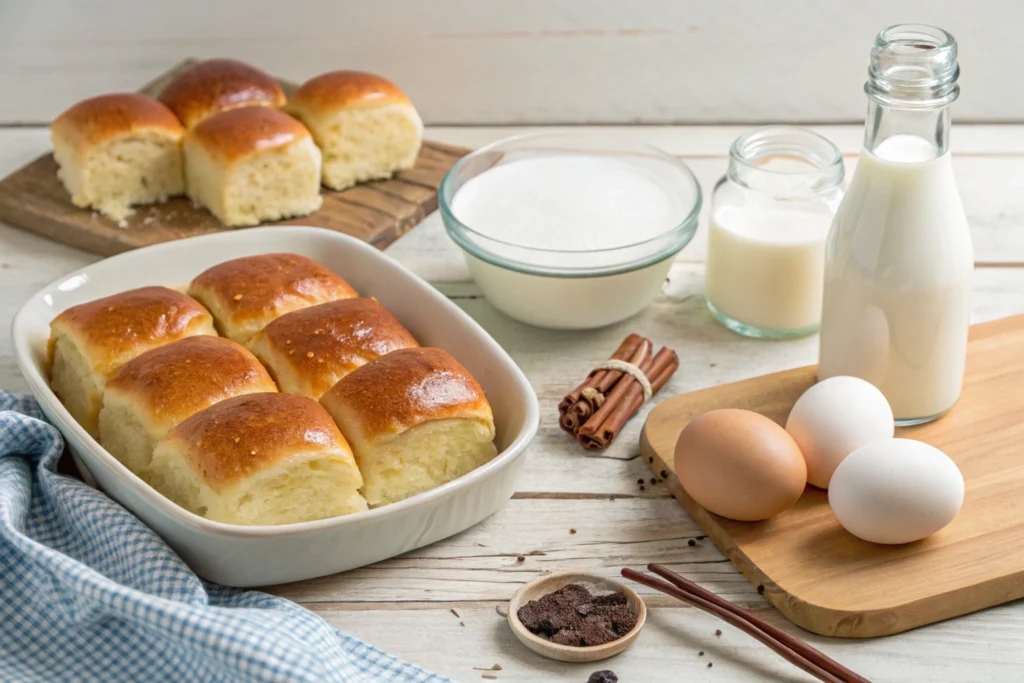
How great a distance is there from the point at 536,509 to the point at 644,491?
0.15 meters

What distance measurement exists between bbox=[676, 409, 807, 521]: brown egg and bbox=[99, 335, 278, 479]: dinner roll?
565mm

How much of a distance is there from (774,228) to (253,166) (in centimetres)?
94

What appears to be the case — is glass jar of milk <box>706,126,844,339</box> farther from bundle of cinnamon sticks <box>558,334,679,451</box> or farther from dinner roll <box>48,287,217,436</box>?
dinner roll <box>48,287,217,436</box>

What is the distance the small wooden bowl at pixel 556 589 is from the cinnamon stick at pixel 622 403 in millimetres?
283

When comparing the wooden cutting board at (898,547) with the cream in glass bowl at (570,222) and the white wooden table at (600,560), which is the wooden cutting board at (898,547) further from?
the cream in glass bowl at (570,222)

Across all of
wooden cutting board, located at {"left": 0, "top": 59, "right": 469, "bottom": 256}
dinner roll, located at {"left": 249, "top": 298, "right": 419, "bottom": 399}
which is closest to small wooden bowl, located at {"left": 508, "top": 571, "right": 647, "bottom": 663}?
dinner roll, located at {"left": 249, "top": 298, "right": 419, "bottom": 399}

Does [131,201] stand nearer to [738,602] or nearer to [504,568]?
[504,568]

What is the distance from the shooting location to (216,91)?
232 cm

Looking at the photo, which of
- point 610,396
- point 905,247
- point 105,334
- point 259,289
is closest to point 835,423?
point 905,247

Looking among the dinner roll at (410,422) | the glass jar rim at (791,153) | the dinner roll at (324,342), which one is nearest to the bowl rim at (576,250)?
the glass jar rim at (791,153)

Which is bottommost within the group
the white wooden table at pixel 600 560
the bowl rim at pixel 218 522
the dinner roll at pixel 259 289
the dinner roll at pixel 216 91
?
the white wooden table at pixel 600 560

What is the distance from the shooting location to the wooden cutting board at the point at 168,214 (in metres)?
2.16

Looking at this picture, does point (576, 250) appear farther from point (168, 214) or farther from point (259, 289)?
point (168, 214)

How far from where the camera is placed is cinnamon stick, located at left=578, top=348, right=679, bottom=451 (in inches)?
65.1
